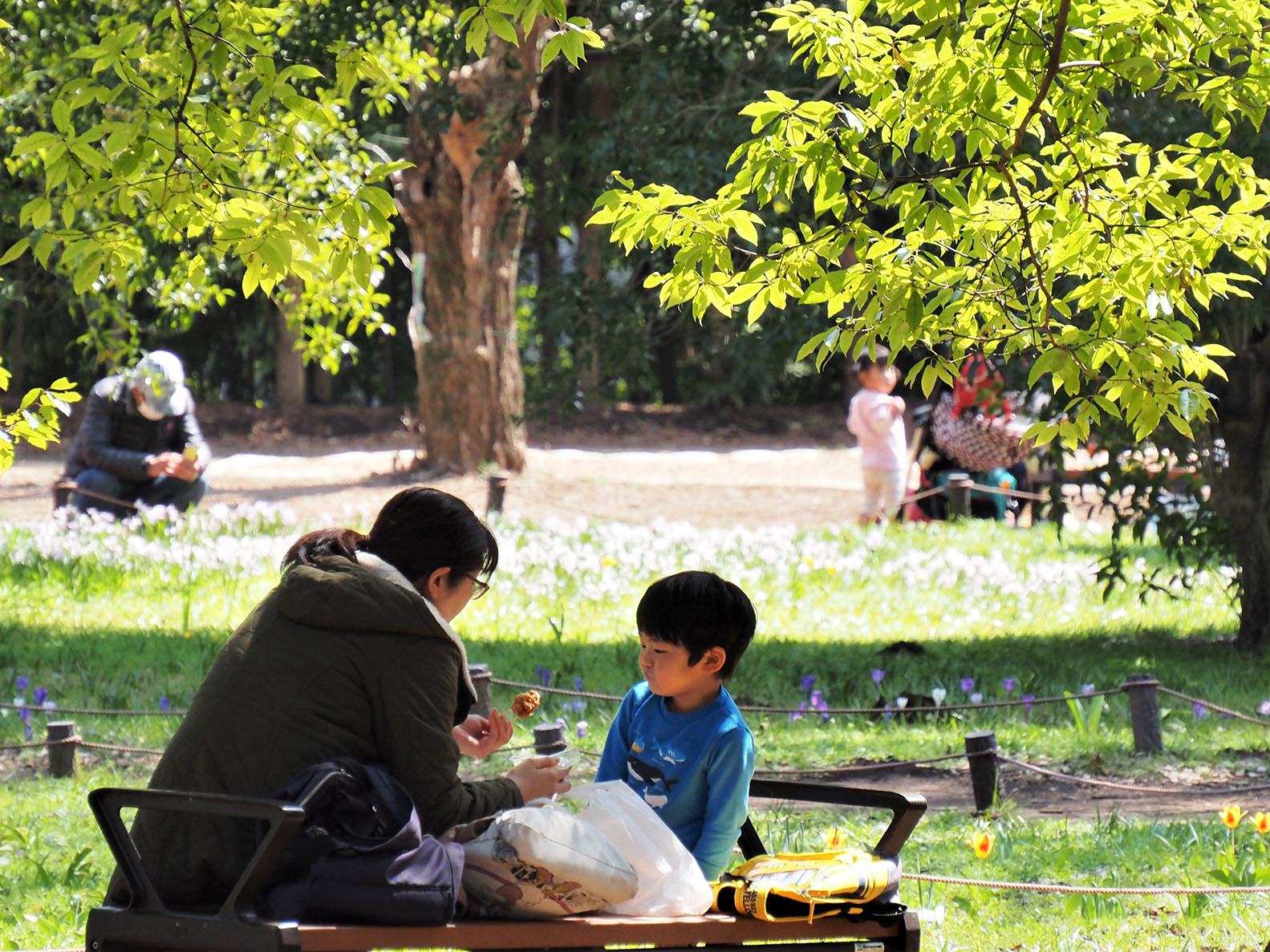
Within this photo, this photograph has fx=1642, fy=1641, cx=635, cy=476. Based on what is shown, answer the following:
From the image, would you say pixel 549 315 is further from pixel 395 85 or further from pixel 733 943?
pixel 733 943

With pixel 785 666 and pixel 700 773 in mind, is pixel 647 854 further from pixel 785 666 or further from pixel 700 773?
pixel 785 666

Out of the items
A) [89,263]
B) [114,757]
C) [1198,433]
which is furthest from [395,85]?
[89,263]

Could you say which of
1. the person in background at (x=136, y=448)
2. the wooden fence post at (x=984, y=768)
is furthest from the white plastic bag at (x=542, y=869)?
the person in background at (x=136, y=448)

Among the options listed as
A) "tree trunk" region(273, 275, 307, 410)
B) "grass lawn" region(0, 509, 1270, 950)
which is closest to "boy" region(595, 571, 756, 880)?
"grass lawn" region(0, 509, 1270, 950)

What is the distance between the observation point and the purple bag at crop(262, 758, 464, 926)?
2820 mm

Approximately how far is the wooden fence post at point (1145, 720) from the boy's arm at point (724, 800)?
3.62 meters

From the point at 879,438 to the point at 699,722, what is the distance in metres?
10.5

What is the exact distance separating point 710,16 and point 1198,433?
361 cm

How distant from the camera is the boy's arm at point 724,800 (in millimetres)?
3418

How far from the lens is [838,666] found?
8.50 meters

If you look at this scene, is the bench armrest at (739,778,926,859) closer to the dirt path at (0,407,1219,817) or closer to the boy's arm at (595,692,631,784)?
the boy's arm at (595,692,631,784)

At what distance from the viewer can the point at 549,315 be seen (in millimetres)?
10969

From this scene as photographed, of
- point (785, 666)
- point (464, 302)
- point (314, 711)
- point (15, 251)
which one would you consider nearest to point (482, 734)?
point (314, 711)

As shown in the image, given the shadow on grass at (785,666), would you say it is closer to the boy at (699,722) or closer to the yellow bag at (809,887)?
the boy at (699,722)
